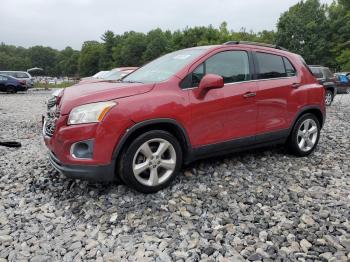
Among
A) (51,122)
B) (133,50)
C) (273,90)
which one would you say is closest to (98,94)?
(51,122)

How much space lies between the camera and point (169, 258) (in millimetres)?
2961

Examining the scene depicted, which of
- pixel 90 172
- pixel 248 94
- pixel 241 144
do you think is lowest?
pixel 90 172

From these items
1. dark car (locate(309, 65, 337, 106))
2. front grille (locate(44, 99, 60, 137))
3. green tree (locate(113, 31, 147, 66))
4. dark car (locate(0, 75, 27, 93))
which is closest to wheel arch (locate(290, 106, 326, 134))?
front grille (locate(44, 99, 60, 137))

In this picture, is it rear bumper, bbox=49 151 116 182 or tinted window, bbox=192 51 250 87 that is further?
tinted window, bbox=192 51 250 87

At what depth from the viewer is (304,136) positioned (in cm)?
545

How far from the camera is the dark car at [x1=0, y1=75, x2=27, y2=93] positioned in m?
24.5

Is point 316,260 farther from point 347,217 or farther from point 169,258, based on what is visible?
point 169,258

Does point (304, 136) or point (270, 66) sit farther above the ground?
point (270, 66)

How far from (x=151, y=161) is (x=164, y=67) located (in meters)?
1.41

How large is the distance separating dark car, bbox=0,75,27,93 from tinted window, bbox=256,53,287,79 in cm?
2359

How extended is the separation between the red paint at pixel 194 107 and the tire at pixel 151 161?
0.19m

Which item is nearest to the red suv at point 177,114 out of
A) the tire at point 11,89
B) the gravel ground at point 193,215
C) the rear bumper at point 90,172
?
the rear bumper at point 90,172

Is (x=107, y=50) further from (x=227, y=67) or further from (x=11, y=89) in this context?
(x=227, y=67)

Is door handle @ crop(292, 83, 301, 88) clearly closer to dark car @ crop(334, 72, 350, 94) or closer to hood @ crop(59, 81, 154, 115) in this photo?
hood @ crop(59, 81, 154, 115)
